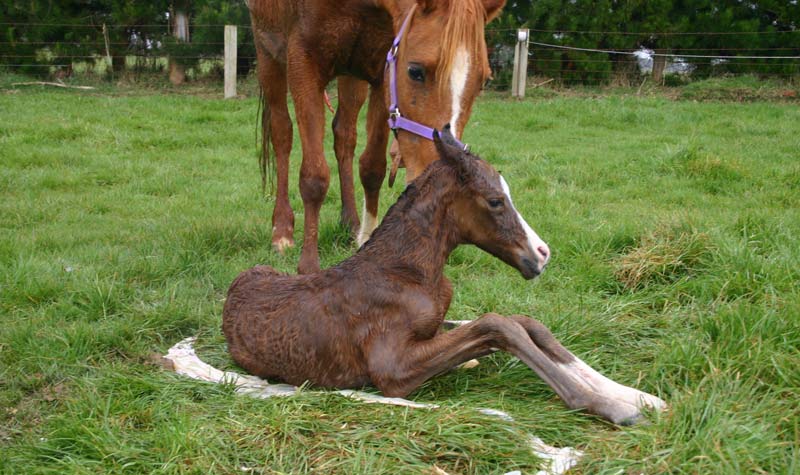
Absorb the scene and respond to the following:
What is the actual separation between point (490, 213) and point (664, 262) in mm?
1548

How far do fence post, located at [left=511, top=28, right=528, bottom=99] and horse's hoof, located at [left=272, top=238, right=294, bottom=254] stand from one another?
395 inches

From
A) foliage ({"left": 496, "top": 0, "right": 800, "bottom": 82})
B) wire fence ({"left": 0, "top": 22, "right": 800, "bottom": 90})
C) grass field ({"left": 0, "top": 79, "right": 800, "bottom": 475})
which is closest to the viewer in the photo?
grass field ({"left": 0, "top": 79, "right": 800, "bottom": 475})

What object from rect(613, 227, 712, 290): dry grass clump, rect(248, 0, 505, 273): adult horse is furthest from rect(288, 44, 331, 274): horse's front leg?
rect(613, 227, 712, 290): dry grass clump

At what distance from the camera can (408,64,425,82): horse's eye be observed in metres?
3.82

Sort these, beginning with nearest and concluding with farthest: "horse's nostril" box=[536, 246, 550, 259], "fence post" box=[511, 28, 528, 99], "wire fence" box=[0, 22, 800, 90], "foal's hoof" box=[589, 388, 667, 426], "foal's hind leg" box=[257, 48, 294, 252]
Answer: "foal's hoof" box=[589, 388, 667, 426], "horse's nostril" box=[536, 246, 550, 259], "foal's hind leg" box=[257, 48, 294, 252], "fence post" box=[511, 28, 528, 99], "wire fence" box=[0, 22, 800, 90]

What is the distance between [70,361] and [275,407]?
51.5 inches

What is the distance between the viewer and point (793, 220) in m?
5.28

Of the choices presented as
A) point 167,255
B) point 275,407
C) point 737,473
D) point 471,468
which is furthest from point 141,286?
point 737,473

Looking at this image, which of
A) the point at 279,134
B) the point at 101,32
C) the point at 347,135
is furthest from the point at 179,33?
the point at 347,135

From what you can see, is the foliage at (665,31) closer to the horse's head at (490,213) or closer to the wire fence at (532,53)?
the wire fence at (532,53)

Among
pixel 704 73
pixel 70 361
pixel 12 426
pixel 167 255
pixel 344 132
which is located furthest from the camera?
pixel 704 73

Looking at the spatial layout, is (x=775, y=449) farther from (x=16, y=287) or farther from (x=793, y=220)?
(x=16, y=287)

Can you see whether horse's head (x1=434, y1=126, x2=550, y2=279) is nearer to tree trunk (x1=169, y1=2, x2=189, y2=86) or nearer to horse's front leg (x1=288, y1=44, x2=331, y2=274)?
horse's front leg (x1=288, y1=44, x2=331, y2=274)

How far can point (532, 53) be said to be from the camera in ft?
51.6
